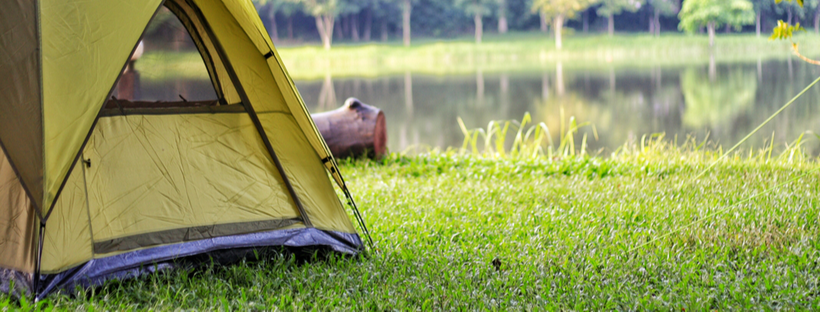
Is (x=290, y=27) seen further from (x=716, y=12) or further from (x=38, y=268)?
(x=38, y=268)

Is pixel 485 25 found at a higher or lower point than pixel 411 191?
higher

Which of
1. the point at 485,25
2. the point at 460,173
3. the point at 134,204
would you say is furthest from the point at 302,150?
the point at 485,25

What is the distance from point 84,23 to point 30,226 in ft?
3.30

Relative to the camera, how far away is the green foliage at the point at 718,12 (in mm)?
38500

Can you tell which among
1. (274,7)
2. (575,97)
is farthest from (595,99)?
(274,7)

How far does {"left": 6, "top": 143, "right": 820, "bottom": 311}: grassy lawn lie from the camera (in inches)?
110

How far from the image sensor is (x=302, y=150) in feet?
11.6

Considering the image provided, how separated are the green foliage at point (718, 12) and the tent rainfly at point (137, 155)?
4053 cm

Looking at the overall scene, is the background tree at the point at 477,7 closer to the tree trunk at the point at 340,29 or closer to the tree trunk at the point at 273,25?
the tree trunk at the point at 340,29

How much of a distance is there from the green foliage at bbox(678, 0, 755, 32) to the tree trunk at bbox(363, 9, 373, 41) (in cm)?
2327

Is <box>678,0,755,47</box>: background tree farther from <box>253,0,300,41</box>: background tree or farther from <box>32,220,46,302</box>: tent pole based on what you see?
<box>32,220,46,302</box>: tent pole

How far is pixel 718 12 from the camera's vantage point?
124ft

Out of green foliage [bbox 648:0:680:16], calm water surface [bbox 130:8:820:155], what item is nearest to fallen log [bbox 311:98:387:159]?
calm water surface [bbox 130:8:820:155]

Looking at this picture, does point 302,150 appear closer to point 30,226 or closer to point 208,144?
point 208,144
